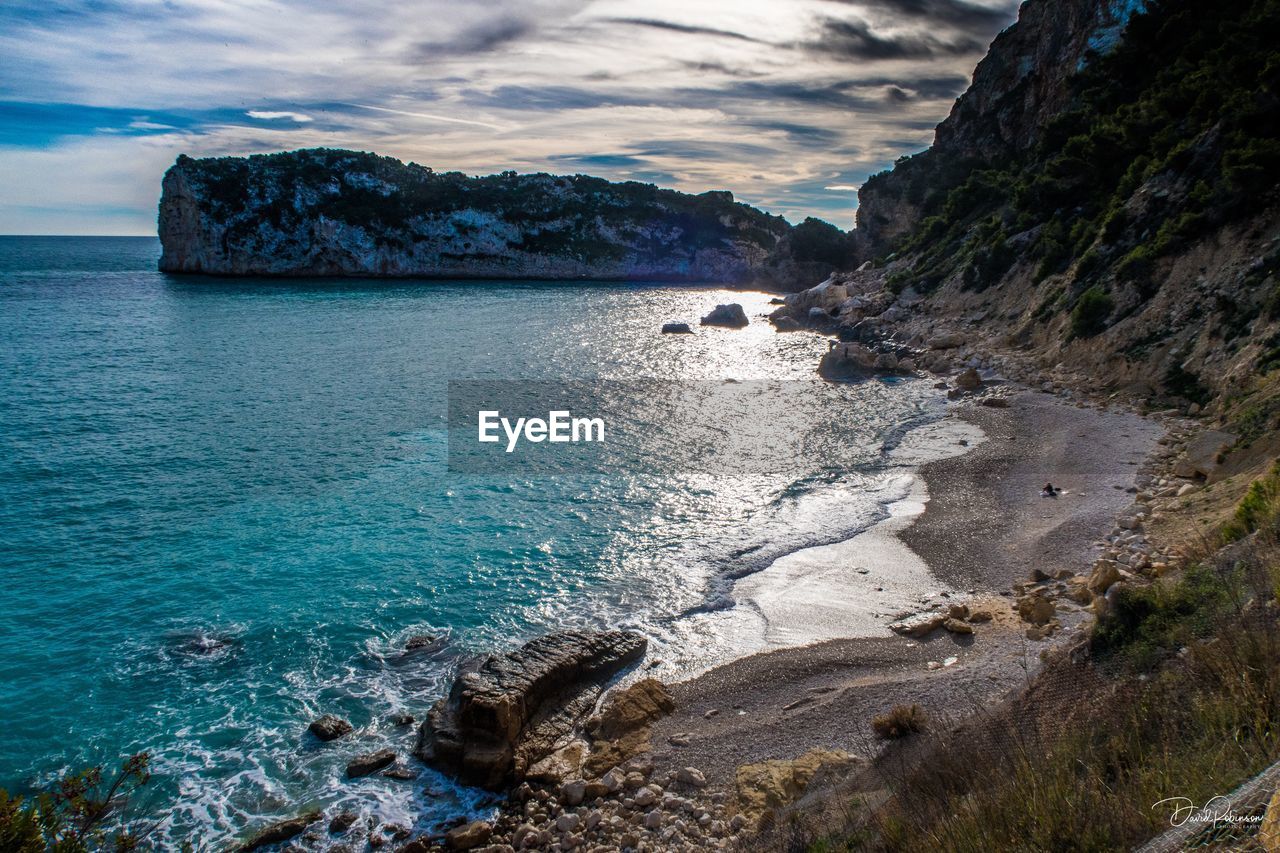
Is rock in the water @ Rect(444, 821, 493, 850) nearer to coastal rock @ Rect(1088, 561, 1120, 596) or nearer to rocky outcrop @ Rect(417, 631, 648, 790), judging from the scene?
rocky outcrop @ Rect(417, 631, 648, 790)

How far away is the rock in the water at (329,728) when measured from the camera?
1114 cm

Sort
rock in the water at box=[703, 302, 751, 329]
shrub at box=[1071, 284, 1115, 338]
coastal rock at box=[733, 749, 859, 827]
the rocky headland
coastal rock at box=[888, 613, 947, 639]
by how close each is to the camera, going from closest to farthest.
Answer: coastal rock at box=[733, 749, 859, 827] < the rocky headland < coastal rock at box=[888, 613, 947, 639] < shrub at box=[1071, 284, 1115, 338] < rock in the water at box=[703, 302, 751, 329]

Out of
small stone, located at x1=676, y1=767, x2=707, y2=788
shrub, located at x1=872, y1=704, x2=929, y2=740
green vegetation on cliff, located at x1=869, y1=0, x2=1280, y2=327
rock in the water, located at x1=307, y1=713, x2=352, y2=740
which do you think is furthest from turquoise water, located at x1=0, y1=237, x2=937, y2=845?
green vegetation on cliff, located at x1=869, y1=0, x2=1280, y2=327

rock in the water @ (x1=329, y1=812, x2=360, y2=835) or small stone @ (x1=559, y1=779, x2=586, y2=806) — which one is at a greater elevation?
small stone @ (x1=559, y1=779, x2=586, y2=806)

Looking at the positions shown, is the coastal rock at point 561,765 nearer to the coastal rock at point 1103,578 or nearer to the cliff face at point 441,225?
the coastal rock at point 1103,578

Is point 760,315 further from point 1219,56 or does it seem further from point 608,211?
point 608,211

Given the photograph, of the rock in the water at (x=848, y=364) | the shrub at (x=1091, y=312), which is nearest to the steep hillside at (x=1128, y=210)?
the shrub at (x=1091, y=312)

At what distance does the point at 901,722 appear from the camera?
30.6ft

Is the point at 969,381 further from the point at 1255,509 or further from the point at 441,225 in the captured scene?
the point at 441,225

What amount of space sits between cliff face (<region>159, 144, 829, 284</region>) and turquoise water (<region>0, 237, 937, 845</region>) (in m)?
66.1

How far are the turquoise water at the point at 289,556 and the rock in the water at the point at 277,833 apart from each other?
1.23 feet

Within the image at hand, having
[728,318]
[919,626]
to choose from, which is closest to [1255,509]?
[919,626]

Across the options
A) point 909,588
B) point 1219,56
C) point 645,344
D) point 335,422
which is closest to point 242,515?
point 335,422

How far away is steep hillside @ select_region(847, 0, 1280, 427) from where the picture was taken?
23.4 m
